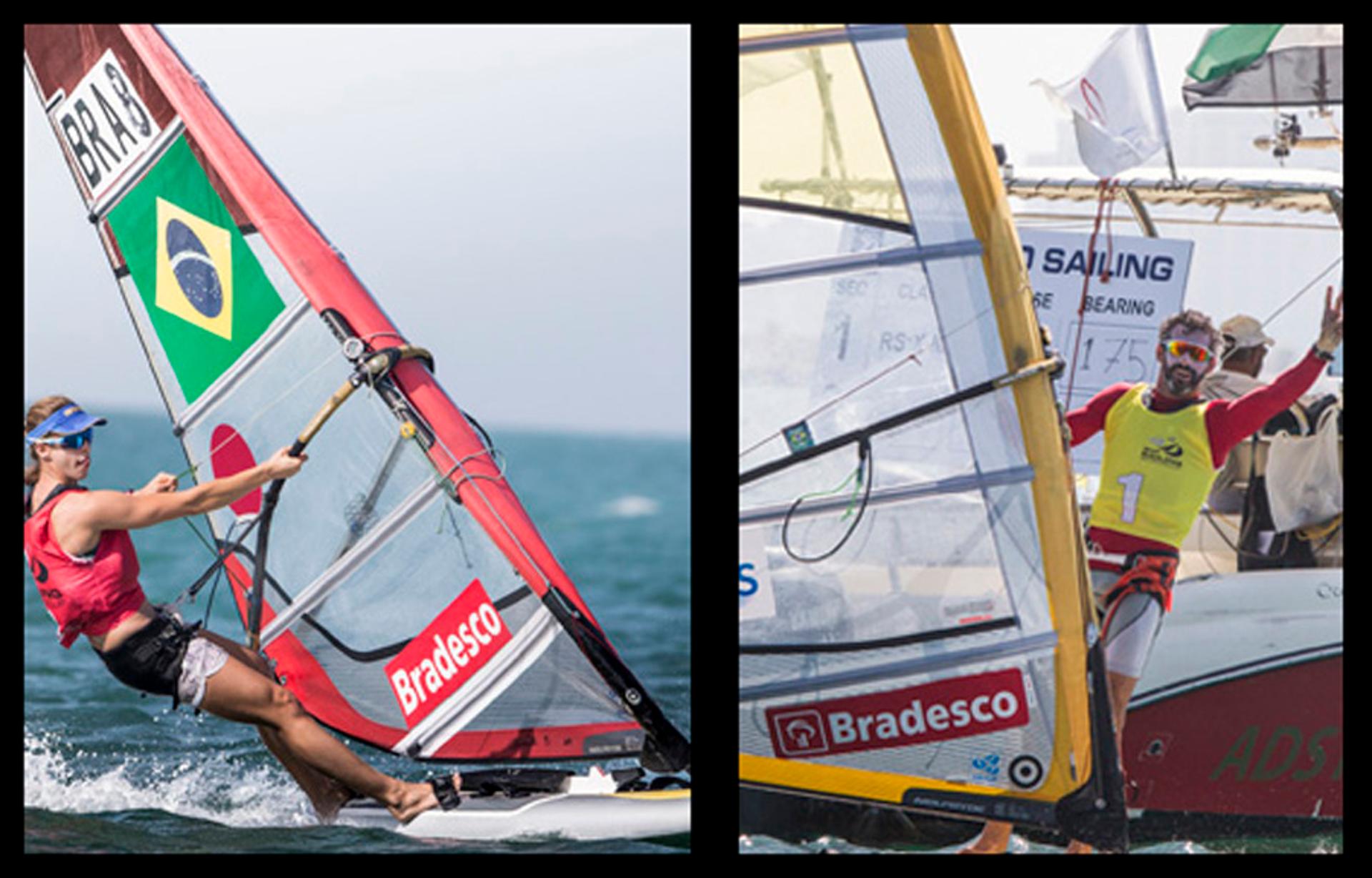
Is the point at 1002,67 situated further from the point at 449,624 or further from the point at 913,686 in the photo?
the point at 449,624

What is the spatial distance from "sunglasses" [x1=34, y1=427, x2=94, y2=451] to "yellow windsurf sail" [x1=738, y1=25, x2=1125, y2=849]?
1526 millimetres

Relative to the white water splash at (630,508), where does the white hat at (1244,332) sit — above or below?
above

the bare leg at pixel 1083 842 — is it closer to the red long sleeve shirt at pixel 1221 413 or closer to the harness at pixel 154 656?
the red long sleeve shirt at pixel 1221 413

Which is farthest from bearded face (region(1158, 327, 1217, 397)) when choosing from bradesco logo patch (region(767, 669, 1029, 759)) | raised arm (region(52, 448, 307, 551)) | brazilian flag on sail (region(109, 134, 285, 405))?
raised arm (region(52, 448, 307, 551))

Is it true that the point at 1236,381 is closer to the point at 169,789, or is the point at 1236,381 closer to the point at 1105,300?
the point at 1105,300

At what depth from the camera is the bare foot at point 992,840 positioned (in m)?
4.40

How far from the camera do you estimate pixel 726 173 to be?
13.8 feet

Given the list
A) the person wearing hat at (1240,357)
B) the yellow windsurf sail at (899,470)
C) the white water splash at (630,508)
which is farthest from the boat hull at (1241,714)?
the white water splash at (630,508)

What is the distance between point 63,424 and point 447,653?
3.47ft

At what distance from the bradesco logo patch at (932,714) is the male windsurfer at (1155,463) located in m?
0.24

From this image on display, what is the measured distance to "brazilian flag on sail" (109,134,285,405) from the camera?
447 cm

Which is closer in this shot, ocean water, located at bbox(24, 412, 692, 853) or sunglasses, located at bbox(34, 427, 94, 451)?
sunglasses, located at bbox(34, 427, 94, 451)

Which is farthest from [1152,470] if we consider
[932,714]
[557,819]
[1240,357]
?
[557,819]

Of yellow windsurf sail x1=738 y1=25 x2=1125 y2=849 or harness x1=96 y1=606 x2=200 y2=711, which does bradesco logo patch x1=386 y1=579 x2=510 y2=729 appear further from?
yellow windsurf sail x1=738 y1=25 x2=1125 y2=849
